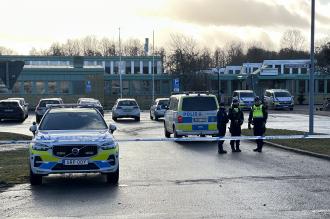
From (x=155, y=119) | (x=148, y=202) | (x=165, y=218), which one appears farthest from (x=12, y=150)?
(x=155, y=119)

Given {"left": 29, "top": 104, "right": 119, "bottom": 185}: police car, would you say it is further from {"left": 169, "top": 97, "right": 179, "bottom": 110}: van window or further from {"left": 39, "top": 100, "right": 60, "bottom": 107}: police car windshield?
{"left": 39, "top": 100, "right": 60, "bottom": 107}: police car windshield

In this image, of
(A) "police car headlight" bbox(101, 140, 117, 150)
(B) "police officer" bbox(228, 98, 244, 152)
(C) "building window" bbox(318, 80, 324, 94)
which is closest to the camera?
(A) "police car headlight" bbox(101, 140, 117, 150)

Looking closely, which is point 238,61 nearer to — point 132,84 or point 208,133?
point 132,84

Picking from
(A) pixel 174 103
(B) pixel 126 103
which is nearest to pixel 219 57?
(B) pixel 126 103

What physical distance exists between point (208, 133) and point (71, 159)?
11.5 meters

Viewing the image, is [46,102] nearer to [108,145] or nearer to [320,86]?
[108,145]

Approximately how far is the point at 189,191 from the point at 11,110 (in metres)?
31.3

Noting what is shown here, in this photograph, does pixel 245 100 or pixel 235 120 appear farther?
pixel 245 100

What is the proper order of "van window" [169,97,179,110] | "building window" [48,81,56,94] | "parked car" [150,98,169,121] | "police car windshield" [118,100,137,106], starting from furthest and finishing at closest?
"building window" [48,81,56,94]
"police car windshield" [118,100,137,106]
"parked car" [150,98,169,121]
"van window" [169,97,179,110]

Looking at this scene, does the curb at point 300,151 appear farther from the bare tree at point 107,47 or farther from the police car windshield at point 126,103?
the bare tree at point 107,47

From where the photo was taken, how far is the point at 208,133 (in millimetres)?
23047

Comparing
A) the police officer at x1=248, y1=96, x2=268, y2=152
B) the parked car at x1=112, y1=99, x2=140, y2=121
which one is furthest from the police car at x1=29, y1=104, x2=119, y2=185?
the parked car at x1=112, y1=99, x2=140, y2=121

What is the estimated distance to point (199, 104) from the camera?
2327 cm

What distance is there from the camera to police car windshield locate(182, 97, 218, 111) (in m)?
23.2
